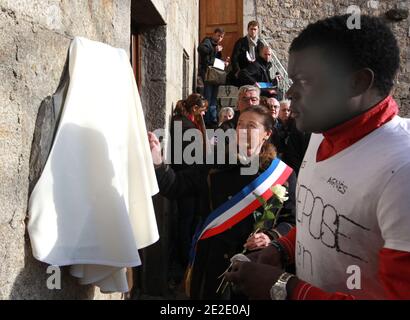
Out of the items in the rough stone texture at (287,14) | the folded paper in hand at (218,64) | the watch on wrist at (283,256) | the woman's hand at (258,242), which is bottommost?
the woman's hand at (258,242)

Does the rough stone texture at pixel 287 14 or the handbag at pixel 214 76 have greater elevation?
the rough stone texture at pixel 287 14

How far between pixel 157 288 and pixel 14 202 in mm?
2865

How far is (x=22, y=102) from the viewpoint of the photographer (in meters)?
1.41

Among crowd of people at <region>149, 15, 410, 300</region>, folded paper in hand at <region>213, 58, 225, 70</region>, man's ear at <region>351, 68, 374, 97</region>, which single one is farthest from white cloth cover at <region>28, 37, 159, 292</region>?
folded paper in hand at <region>213, 58, 225, 70</region>

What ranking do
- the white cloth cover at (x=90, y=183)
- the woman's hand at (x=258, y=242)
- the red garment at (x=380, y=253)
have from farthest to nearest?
the woman's hand at (x=258, y=242), the white cloth cover at (x=90, y=183), the red garment at (x=380, y=253)

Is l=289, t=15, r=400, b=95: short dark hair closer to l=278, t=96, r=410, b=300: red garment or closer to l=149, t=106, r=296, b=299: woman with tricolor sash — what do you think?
l=278, t=96, r=410, b=300: red garment

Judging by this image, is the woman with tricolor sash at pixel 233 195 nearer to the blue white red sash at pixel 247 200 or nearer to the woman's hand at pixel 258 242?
the blue white red sash at pixel 247 200

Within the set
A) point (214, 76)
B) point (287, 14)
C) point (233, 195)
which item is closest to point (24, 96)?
point (233, 195)

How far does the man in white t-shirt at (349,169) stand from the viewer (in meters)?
1.06

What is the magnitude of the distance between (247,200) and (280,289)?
1285mm

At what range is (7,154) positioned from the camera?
1339 mm

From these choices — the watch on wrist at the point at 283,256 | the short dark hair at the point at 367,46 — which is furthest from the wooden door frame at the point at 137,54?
the short dark hair at the point at 367,46

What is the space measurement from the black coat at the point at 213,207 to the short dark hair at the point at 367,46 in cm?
131
